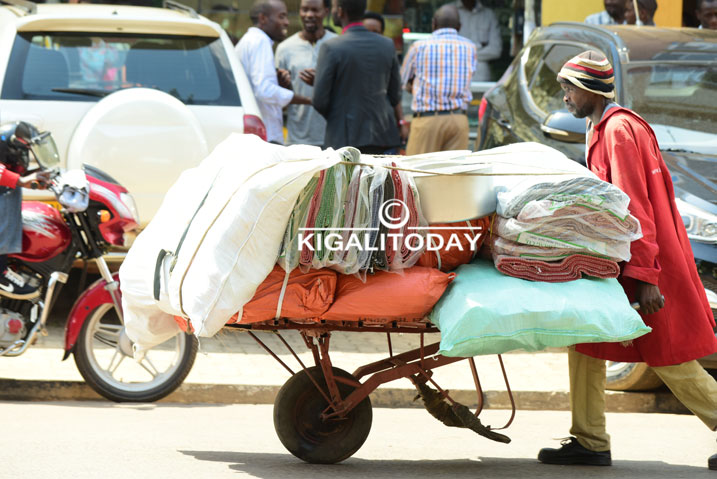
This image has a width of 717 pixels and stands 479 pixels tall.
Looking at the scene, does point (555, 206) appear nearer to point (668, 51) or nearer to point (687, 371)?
point (687, 371)

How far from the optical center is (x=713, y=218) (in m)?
6.57

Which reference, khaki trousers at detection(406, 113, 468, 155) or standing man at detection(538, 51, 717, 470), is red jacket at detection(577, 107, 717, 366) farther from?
khaki trousers at detection(406, 113, 468, 155)

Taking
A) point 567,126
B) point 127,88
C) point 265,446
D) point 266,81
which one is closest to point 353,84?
point 266,81

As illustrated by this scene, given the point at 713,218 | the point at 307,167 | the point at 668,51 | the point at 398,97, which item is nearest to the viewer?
the point at 307,167

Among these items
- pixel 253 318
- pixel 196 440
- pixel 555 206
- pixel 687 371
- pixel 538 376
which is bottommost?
pixel 538 376

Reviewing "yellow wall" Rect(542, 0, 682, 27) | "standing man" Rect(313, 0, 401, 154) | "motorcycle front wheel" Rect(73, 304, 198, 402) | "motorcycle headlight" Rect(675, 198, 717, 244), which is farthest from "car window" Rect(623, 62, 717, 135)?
"yellow wall" Rect(542, 0, 682, 27)

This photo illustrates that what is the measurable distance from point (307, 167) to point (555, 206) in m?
0.97

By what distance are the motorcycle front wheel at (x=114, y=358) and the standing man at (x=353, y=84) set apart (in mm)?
2889

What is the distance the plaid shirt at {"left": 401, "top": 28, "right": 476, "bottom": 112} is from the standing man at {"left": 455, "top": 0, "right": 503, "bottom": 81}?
138 inches

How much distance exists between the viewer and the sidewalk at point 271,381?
7.17 metres

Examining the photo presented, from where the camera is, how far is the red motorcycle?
6.77m

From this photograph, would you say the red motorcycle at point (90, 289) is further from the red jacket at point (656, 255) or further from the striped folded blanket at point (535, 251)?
the red jacket at point (656, 255)

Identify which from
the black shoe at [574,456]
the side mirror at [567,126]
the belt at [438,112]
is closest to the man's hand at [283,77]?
the belt at [438,112]

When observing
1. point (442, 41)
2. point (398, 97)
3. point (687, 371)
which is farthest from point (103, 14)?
point (687, 371)
